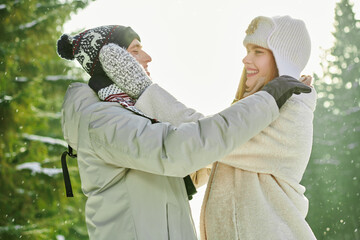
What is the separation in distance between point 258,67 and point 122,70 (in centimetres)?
97

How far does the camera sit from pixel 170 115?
273cm

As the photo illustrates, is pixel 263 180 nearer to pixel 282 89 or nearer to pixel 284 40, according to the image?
A: pixel 282 89

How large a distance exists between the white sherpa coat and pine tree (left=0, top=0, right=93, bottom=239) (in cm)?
794

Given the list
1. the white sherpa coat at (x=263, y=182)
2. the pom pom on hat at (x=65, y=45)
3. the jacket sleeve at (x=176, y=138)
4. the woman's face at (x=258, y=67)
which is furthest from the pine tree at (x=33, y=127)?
the jacket sleeve at (x=176, y=138)

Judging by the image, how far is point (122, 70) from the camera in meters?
2.65

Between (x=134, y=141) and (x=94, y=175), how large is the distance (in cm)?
35

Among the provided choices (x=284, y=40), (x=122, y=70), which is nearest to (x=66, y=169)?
(x=122, y=70)

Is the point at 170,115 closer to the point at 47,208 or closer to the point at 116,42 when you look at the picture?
the point at 116,42

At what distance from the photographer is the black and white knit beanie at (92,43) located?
2793mm

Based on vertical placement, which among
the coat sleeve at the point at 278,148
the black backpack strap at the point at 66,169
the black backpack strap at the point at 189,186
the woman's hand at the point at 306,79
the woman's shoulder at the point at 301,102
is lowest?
the black backpack strap at the point at 66,169

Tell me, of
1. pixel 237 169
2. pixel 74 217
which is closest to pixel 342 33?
pixel 74 217

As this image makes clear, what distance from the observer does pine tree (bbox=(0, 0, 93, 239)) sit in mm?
10625

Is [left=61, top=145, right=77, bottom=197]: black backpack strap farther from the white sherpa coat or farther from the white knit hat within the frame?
the white knit hat

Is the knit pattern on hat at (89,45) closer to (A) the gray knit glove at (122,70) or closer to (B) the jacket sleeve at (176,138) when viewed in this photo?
(A) the gray knit glove at (122,70)
